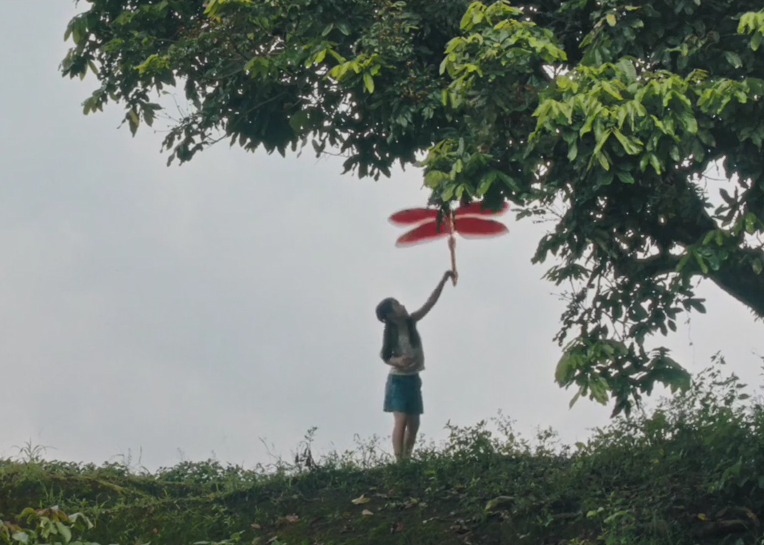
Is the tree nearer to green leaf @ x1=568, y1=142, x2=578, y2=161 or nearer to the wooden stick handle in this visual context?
green leaf @ x1=568, y1=142, x2=578, y2=161

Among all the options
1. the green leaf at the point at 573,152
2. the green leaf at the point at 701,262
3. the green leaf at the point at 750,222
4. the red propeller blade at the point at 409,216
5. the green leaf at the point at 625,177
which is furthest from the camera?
the red propeller blade at the point at 409,216

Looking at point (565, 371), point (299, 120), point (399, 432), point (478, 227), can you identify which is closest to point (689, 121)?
point (565, 371)

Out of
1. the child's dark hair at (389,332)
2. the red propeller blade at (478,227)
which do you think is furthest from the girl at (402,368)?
the red propeller blade at (478,227)

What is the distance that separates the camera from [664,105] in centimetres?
709

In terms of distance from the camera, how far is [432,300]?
12.4m

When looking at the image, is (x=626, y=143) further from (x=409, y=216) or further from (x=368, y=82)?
(x=409, y=216)

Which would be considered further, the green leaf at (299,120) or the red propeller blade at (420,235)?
the red propeller blade at (420,235)

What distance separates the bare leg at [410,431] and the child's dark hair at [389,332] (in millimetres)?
735

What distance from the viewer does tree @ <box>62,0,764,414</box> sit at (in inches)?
291

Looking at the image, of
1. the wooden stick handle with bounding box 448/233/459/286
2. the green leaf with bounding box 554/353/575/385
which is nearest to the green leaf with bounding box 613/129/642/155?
the green leaf with bounding box 554/353/575/385

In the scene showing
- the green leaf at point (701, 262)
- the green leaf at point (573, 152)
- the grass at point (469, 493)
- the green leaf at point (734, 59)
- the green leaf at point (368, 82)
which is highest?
the green leaf at point (368, 82)

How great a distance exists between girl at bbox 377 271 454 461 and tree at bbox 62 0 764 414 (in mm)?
2362

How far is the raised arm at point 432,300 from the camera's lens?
12289mm

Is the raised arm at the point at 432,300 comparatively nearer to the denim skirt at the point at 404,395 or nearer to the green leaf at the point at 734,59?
the denim skirt at the point at 404,395
